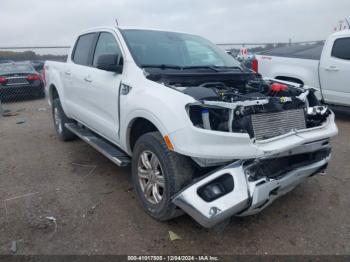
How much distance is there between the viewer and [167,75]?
9.70 ft

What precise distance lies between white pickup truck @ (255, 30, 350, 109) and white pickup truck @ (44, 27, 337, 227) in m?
3.40

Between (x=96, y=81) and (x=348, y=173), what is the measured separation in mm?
3563

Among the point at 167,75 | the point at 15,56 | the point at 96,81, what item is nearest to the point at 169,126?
the point at 167,75

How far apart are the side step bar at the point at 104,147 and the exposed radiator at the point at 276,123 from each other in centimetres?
150

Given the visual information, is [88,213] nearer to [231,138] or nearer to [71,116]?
[231,138]

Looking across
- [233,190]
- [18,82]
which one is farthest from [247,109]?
[18,82]

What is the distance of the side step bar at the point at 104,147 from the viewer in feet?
10.8

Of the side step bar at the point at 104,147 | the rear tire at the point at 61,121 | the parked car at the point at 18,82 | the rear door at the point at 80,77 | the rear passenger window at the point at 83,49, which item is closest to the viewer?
the side step bar at the point at 104,147

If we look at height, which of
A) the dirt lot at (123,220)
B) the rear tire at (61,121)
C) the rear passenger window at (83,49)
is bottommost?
the dirt lot at (123,220)


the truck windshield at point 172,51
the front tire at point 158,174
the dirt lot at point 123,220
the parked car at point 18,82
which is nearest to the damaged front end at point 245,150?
the front tire at point 158,174

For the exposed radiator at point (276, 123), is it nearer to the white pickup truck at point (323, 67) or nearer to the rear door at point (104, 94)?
the rear door at point (104, 94)

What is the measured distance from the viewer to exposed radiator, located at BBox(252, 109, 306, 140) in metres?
2.46

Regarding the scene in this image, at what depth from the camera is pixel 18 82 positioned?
10.2 metres

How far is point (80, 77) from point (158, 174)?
87.1 inches
